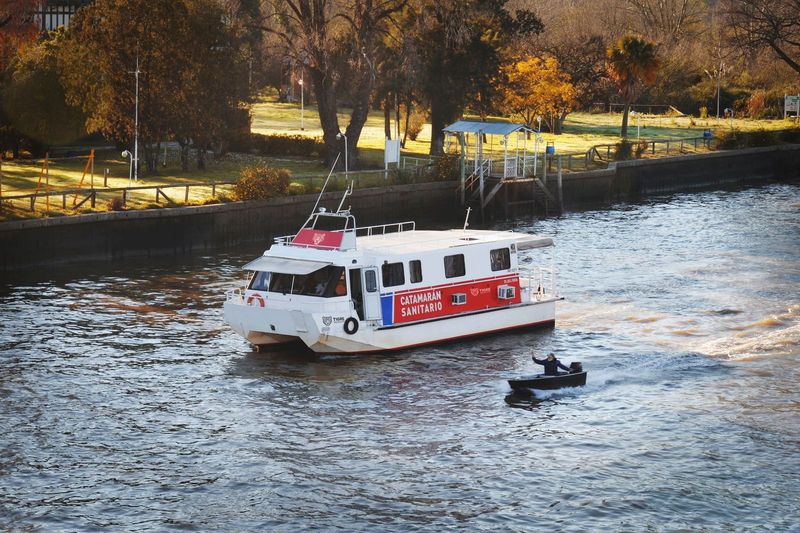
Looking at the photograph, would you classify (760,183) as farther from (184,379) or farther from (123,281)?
(184,379)

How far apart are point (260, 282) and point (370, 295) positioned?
3.59 m

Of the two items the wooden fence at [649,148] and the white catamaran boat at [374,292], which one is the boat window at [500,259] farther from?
the wooden fence at [649,148]

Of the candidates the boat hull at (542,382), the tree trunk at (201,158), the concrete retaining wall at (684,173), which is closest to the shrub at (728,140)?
the concrete retaining wall at (684,173)

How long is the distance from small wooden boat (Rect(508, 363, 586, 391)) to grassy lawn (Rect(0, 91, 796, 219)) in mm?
27799

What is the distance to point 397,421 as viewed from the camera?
32781 mm

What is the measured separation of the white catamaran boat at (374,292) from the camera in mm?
37875

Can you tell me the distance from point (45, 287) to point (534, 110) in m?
60.2

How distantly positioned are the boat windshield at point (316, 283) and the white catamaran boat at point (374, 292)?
3 cm

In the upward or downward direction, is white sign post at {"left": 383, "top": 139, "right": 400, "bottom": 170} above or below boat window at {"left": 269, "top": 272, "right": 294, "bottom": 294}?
above

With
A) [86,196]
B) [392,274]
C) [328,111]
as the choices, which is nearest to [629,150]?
[328,111]

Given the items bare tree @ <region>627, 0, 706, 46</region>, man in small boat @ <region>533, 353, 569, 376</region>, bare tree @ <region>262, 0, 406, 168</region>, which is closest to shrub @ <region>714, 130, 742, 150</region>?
bare tree @ <region>262, 0, 406, 168</region>

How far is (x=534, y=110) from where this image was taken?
10131 cm

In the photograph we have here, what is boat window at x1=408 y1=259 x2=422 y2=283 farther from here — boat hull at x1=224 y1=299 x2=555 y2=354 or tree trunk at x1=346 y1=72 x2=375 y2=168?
tree trunk at x1=346 y1=72 x2=375 y2=168

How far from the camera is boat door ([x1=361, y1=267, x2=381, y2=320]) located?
38406 millimetres
